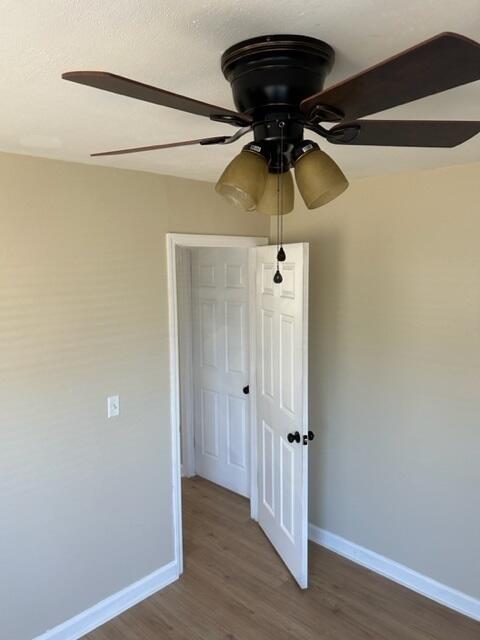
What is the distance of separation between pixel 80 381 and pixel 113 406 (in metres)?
0.25

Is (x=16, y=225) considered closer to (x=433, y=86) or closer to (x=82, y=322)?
(x=82, y=322)

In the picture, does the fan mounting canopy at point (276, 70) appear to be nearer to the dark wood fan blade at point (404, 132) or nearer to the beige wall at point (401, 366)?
the dark wood fan blade at point (404, 132)

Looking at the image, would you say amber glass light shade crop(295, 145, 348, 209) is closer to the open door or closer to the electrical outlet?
the open door

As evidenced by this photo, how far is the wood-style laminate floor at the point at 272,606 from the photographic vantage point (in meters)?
2.52

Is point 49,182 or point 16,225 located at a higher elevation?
point 49,182

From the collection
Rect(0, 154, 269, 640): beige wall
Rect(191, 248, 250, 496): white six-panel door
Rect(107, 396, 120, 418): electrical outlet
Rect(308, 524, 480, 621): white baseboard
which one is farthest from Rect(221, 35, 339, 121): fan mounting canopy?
Rect(308, 524, 480, 621): white baseboard

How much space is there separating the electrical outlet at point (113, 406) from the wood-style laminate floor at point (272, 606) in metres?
1.12

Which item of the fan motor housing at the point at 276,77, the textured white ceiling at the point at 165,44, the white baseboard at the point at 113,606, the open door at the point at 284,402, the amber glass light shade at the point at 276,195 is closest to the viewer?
the textured white ceiling at the point at 165,44

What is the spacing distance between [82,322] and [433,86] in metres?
1.98

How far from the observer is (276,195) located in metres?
1.28

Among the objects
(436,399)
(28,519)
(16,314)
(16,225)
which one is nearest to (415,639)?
(436,399)

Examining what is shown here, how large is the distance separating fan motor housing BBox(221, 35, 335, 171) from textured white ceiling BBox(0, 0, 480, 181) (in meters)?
0.03

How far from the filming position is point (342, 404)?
3.08 meters

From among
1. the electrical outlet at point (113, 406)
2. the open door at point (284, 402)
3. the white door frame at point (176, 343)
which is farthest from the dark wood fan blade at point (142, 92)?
the electrical outlet at point (113, 406)
